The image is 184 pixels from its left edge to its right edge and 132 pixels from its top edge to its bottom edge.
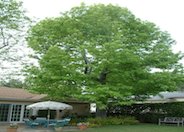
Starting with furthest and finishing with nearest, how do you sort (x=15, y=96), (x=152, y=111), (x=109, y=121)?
(x=152, y=111)
(x=15, y=96)
(x=109, y=121)

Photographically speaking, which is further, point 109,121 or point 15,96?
point 15,96

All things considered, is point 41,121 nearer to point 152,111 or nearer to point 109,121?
point 109,121

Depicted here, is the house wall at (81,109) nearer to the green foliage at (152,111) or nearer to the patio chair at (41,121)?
the green foliage at (152,111)

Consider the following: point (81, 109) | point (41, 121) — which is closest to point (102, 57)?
point (41, 121)

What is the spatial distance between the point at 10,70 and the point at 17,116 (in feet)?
20.8

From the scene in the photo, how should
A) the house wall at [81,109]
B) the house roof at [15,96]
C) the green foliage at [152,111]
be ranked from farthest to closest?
the house wall at [81,109] → the green foliage at [152,111] → the house roof at [15,96]

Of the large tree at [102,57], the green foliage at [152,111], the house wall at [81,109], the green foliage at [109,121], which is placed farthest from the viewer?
the house wall at [81,109]

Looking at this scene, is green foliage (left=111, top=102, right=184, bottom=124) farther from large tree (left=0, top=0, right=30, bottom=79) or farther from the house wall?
large tree (left=0, top=0, right=30, bottom=79)

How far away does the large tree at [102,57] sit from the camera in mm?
26406

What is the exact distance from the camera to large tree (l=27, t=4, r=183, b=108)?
2641 cm

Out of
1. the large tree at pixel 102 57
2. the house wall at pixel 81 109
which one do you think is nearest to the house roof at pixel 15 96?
the large tree at pixel 102 57

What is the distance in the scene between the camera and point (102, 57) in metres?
26.1

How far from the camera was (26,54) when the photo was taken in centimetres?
3131

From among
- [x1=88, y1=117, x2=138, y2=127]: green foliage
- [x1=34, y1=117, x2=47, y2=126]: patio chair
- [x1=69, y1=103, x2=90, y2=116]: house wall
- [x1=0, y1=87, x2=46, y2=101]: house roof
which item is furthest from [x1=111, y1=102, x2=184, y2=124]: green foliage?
[x1=34, y1=117, x2=47, y2=126]: patio chair
